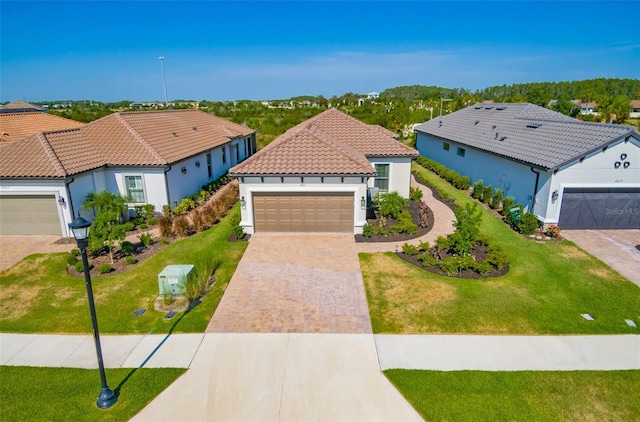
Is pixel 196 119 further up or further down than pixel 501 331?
further up

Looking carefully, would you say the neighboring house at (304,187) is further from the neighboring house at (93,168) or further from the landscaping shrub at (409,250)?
the neighboring house at (93,168)

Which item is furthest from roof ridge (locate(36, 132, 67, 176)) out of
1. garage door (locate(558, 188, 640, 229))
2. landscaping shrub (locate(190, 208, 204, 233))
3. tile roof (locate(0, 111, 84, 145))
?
garage door (locate(558, 188, 640, 229))

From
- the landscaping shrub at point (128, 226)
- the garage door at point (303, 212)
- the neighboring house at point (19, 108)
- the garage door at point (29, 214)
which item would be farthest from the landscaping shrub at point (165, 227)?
the neighboring house at point (19, 108)

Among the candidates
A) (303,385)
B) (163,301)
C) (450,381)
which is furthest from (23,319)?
(450,381)

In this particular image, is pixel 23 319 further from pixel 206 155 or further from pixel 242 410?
pixel 206 155

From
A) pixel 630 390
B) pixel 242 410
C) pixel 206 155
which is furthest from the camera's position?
pixel 206 155
